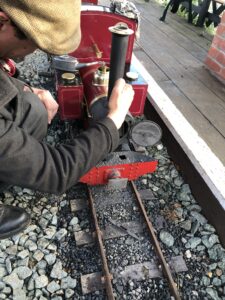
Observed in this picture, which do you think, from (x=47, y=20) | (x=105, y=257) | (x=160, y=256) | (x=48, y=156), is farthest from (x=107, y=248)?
(x=47, y=20)

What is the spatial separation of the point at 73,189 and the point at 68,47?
5.11ft

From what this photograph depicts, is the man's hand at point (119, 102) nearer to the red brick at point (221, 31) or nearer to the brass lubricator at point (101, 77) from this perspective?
the brass lubricator at point (101, 77)

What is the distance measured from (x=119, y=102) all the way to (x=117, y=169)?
751 millimetres

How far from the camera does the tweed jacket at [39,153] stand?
1.35 m

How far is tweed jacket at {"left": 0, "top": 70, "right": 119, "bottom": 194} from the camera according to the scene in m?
1.35

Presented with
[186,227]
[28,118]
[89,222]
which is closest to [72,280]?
[89,222]

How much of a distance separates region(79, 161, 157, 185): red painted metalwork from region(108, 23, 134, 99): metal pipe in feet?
2.38

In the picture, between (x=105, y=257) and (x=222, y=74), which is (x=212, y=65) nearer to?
(x=222, y=74)

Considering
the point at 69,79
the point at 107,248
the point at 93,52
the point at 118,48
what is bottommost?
the point at 107,248

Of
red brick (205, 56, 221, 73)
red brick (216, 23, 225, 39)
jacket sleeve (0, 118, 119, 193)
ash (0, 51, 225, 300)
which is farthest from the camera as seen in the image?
red brick (205, 56, 221, 73)

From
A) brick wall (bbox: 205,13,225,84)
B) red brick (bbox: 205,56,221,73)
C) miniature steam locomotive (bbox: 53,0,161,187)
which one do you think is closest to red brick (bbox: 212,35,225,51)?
brick wall (bbox: 205,13,225,84)

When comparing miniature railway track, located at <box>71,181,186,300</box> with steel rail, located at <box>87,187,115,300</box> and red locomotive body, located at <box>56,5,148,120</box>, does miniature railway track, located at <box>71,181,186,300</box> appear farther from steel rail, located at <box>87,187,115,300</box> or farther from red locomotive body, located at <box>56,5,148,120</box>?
red locomotive body, located at <box>56,5,148,120</box>

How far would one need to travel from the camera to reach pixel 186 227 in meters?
2.39

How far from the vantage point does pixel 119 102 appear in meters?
1.71
